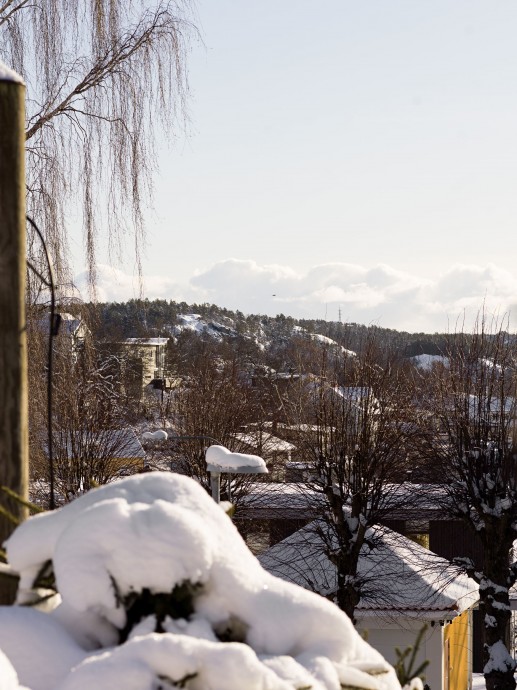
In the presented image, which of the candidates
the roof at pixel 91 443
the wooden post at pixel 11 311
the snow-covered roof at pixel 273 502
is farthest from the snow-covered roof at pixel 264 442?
the wooden post at pixel 11 311

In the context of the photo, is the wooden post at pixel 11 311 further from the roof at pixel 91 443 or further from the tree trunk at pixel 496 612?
the roof at pixel 91 443

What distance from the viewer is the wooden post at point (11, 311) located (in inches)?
132

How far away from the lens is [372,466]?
18.8 meters

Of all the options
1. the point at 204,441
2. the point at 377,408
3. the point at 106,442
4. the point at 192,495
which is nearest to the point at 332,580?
the point at 377,408

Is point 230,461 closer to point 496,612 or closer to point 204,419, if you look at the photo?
point 496,612

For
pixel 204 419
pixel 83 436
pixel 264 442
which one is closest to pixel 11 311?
pixel 83 436

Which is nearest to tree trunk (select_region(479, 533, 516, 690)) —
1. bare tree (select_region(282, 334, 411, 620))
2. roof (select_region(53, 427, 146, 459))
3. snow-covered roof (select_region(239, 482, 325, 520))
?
bare tree (select_region(282, 334, 411, 620))

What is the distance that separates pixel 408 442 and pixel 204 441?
788cm

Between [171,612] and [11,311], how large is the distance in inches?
61.2

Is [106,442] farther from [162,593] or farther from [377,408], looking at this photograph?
[162,593]

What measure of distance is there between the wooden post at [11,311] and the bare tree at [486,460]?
14527mm

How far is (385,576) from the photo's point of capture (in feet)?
60.4

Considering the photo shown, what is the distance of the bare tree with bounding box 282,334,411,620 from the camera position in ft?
58.4

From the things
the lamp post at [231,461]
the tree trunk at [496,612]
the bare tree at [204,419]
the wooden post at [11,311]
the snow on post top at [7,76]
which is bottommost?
the tree trunk at [496,612]
